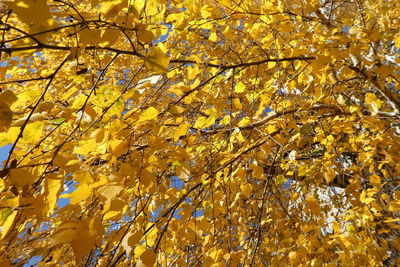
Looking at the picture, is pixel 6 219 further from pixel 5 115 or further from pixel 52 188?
pixel 5 115

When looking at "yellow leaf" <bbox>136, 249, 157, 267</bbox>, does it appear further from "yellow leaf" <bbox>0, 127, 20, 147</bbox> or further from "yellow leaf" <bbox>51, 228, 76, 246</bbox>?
"yellow leaf" <bbox>0, 127, 20, 147</bbox>

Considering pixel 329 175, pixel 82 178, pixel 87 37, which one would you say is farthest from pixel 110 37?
pixel 329 175

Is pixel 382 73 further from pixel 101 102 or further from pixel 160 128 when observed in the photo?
Answer: pixel 101 102

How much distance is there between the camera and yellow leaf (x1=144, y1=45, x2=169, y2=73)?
792mm

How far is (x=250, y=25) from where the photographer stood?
179 cm

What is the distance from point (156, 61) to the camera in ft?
2.64

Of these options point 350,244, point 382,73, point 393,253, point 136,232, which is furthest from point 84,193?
point 393,253

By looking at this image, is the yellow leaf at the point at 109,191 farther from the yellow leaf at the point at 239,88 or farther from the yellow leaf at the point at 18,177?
the yellow leaf at the point at 239,88

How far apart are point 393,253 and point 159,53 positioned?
479cm

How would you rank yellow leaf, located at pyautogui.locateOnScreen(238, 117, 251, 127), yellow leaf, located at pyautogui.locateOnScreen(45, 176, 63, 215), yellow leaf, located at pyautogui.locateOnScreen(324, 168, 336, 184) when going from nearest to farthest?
1. yellow leaf, located at pyautogui.locateOnScreen(45, 176, 63, 215)
2. yellow leaf, located at pyautogui.locateOnScreen(238, 117, 251, 127)
3. yellow leaf, located at pyautogui.locateOnScreen(324, 168, 336, 184)

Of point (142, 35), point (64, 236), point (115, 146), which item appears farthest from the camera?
point (115, 146)

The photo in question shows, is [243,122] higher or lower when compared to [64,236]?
lower

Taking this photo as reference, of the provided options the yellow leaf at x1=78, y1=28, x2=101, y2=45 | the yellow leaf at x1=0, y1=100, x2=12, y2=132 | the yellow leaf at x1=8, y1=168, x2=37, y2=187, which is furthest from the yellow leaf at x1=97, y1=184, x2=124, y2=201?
the yellow leaf at x1=78, y1=28, x2=101, y2=45

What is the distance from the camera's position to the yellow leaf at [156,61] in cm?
79
